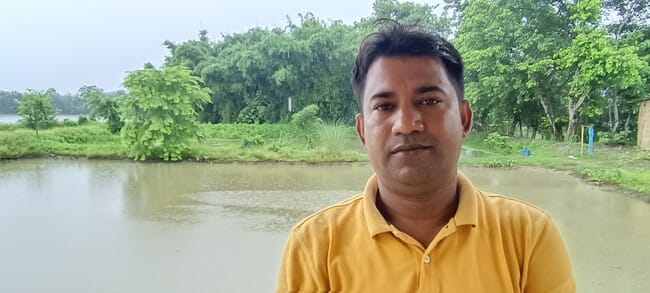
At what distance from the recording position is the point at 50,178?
23.7 ft

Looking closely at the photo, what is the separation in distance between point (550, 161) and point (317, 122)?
569 centimetres

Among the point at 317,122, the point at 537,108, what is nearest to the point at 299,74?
the point at 317,122

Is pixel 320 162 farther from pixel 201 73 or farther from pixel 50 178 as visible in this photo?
pixel 201 73

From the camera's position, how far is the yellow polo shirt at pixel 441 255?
75 cm

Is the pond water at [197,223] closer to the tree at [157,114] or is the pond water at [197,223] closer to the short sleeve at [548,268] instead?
the tree at [157,114]

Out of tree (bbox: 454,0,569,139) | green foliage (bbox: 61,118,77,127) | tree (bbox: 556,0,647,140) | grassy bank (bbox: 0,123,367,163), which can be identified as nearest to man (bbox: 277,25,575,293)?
grassy bank (bbox: 0,123,367,163)

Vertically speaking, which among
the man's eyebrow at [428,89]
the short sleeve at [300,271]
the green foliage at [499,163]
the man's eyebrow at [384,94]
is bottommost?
the green foliage at [499,163]

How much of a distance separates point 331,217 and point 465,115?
305 millimetres

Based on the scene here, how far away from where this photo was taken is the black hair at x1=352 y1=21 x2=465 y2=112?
79 cm

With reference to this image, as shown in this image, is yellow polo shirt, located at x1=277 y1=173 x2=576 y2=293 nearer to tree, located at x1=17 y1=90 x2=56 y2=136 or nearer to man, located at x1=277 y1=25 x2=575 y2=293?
man, located at x1=277 y1=25 x2=575 y2=293

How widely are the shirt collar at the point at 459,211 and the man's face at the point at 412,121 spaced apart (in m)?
0.05

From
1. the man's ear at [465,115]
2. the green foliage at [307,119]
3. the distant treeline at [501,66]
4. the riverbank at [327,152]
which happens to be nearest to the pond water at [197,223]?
the riverbank at [327,152]

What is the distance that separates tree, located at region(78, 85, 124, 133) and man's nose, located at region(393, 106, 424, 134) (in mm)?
12388

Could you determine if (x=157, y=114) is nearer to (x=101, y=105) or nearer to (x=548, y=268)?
(x=101, y=105)
